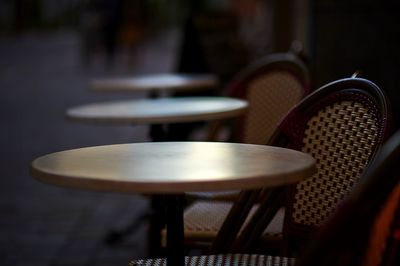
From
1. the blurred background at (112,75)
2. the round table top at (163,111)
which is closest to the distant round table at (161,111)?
the round table top at (163,111)

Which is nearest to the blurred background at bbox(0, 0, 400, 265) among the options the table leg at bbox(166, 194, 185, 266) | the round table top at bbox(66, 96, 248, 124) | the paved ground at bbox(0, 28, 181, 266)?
the paved ground at bbox(0, 28, 181, 266)

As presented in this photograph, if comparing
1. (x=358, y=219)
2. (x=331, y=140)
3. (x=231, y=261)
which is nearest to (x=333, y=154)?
(x=331, y=140)

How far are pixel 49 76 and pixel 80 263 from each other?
1175 cm

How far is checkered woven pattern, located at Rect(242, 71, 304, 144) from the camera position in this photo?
11.7 feet

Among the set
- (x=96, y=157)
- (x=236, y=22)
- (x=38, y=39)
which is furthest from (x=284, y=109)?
(x=38, y=39)

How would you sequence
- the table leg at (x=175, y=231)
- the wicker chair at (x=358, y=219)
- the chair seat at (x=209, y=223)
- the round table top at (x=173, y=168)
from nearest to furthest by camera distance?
the wicker chair at (x=358, y=219) → the round table top at (x=173, y=168) → the table leg at (x=175, y=231) → the chair seat at (x=209, y=223)

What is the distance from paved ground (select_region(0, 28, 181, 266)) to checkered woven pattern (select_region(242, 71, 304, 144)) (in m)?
0.96

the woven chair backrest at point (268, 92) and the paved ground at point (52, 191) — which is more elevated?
the woven chair backrest at point (268, 92)

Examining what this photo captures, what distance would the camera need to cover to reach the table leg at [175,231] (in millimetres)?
2105

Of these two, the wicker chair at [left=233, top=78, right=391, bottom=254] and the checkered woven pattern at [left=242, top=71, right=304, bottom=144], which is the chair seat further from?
the checkered woven pattern at [left=242, top=71, right=304, bottom=144]

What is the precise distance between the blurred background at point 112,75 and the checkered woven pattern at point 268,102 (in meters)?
0.32

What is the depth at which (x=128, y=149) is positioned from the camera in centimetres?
233

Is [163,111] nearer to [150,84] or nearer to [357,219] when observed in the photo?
[150,84]

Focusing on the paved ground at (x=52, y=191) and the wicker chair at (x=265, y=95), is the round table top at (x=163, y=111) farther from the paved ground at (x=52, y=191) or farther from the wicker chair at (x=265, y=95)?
the paved ground at (x=52, y=191)
